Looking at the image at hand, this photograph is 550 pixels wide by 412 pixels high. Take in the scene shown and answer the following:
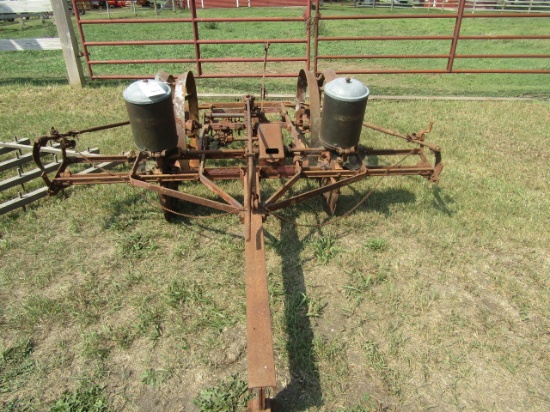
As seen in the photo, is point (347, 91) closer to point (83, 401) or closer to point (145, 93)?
point (145, 93)

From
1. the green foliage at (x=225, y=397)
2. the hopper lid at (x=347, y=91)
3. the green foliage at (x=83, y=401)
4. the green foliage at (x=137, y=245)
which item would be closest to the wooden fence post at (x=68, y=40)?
the green foliage at (x=137, y=245)

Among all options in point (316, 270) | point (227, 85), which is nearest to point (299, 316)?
point (316, 270)

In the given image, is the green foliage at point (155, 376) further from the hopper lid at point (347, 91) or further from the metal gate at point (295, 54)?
the metal gate at point (295, 54)

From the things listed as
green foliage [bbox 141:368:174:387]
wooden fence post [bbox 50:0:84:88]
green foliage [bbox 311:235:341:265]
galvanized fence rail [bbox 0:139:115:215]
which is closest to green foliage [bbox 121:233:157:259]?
galvanized fence rail [bbox 0:139:115:215]

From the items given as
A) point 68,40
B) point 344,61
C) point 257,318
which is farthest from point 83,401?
point 344,61

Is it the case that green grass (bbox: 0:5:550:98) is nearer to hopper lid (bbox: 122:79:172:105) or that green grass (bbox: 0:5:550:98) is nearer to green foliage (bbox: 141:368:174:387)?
hopper lid (bbox: 122:79:172:105)

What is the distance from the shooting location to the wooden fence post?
8156mm

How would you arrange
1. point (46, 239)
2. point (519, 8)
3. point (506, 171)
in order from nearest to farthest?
point (46, 239) < point (506, 171) < point (519, 8)

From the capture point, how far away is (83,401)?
2.57 metres

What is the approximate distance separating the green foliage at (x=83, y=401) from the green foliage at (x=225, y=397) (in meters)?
0.60

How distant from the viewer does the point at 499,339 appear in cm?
306

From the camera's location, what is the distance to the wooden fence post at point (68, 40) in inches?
321

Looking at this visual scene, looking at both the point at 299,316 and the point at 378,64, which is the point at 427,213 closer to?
the point at 299,316

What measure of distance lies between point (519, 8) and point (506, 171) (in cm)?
3149
